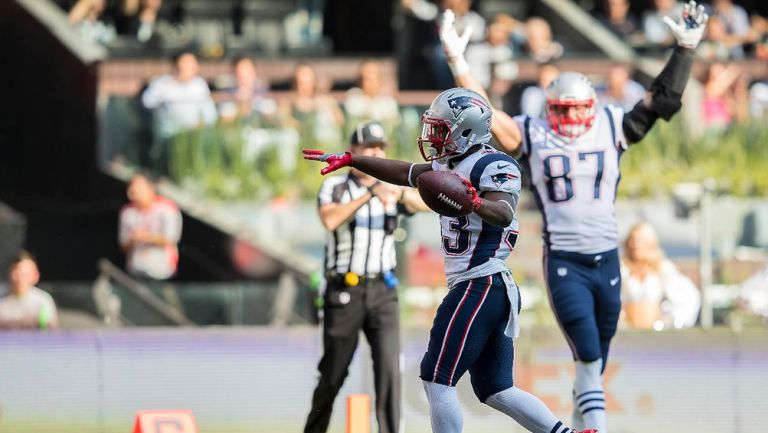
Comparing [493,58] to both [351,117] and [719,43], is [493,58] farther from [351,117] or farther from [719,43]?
[719,43]

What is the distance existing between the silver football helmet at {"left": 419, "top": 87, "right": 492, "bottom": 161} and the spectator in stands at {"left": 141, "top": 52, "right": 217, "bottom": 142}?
7070 mm

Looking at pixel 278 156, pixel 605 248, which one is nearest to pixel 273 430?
pixel 605 248

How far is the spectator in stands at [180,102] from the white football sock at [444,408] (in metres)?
7.21

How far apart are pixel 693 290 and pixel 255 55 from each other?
6.19 meters

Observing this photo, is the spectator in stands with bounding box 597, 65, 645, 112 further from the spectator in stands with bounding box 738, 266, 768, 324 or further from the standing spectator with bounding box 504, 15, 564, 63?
the spectator in stands with bounding box 738, 266, 768, 324

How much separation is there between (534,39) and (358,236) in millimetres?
7494

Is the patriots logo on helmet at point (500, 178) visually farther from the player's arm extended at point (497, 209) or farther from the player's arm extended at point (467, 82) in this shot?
the player's arm extended at point (467, 82)

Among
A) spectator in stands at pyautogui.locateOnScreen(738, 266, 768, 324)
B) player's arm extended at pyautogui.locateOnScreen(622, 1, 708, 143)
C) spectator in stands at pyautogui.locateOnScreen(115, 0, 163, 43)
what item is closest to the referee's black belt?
player's arm extended at pyautogui.locateOnScreen(622, 1, 708, 143)

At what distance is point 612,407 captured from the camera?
10.8 meters

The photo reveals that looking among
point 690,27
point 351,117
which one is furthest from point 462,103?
point 351,117

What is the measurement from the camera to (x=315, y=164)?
14.3 m

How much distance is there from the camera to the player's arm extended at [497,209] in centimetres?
723

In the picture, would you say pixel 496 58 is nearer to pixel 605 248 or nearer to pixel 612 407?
pixel 612 407

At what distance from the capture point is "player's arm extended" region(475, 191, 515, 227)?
23.7ft
